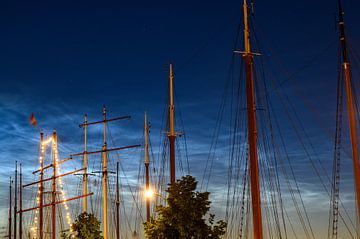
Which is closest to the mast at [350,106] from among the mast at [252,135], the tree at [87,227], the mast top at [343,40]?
the mast top at [343,40]

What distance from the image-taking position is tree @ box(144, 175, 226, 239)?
30297 millimetres

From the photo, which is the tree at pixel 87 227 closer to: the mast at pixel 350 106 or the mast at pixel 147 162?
the mast at pixel 147 162

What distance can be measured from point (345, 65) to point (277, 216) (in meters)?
9.40

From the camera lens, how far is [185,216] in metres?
30.6

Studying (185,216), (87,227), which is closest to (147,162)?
(87,227)

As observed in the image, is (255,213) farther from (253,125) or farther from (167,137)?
(167,137)

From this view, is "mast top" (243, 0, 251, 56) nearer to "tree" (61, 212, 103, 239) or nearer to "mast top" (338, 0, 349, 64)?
"mast top" (338, 0, 349, 64)

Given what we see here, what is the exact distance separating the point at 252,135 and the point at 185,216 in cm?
563

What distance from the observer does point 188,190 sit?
31219 millimetres

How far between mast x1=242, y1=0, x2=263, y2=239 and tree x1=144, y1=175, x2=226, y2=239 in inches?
149

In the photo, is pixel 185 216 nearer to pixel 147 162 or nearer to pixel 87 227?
pixel 87 227

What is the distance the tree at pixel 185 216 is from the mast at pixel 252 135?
3776 mm

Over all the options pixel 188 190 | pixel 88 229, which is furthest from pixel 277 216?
pixel 88 229

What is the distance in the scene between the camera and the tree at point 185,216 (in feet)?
99.4
